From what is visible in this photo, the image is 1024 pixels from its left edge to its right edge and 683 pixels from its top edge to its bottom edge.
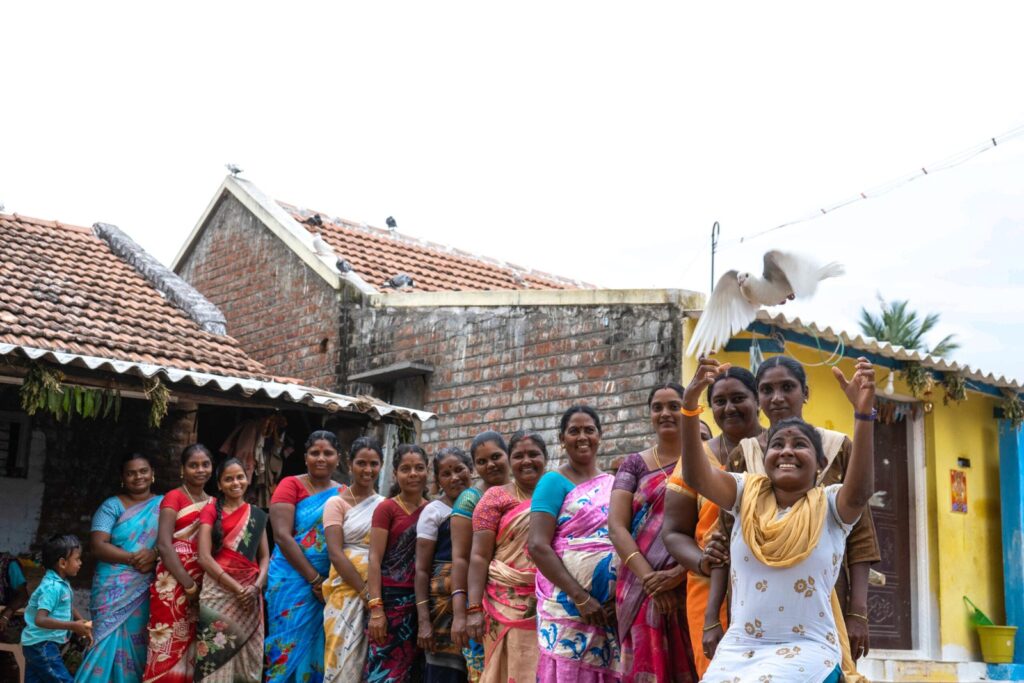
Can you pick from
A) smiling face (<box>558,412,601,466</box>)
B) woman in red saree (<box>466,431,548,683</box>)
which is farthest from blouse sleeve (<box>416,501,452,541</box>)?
smiling face (<box>558,412,601,466</box>)

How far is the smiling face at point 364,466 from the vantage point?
21.1 ft

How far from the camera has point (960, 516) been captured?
1062 centimetres

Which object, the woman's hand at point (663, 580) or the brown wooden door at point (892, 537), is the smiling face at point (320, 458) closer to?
the woman's hand at point (663, 580)

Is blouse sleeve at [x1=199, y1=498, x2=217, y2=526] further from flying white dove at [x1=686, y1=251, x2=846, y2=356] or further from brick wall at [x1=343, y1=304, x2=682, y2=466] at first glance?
brick wall at [x1=343, y1=304, x2=682, y2=466]

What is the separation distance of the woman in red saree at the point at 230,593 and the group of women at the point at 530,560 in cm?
1

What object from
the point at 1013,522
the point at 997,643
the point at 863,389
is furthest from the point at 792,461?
the point at 1013,522

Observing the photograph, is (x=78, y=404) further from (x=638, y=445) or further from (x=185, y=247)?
(x=185, y=247)

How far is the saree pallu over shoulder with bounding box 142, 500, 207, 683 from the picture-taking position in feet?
21.5

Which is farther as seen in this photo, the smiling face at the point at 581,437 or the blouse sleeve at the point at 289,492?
the blouse sleeve at the point at 289,492

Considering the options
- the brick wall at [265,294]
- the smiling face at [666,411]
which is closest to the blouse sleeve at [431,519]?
the smiling face at [666,411]

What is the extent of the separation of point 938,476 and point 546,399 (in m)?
3.62

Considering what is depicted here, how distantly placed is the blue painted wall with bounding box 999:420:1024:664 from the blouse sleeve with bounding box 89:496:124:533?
7877mm

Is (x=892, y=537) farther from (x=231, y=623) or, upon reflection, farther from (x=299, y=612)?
(x=231, y=623)

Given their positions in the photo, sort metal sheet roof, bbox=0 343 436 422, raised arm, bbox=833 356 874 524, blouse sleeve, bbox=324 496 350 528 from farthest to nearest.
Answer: metal sheet roof, bbox=0 343 436 422
blouse sleeve, bbox=324 496 350 528
raised arm, bbox=833 356 874 524
